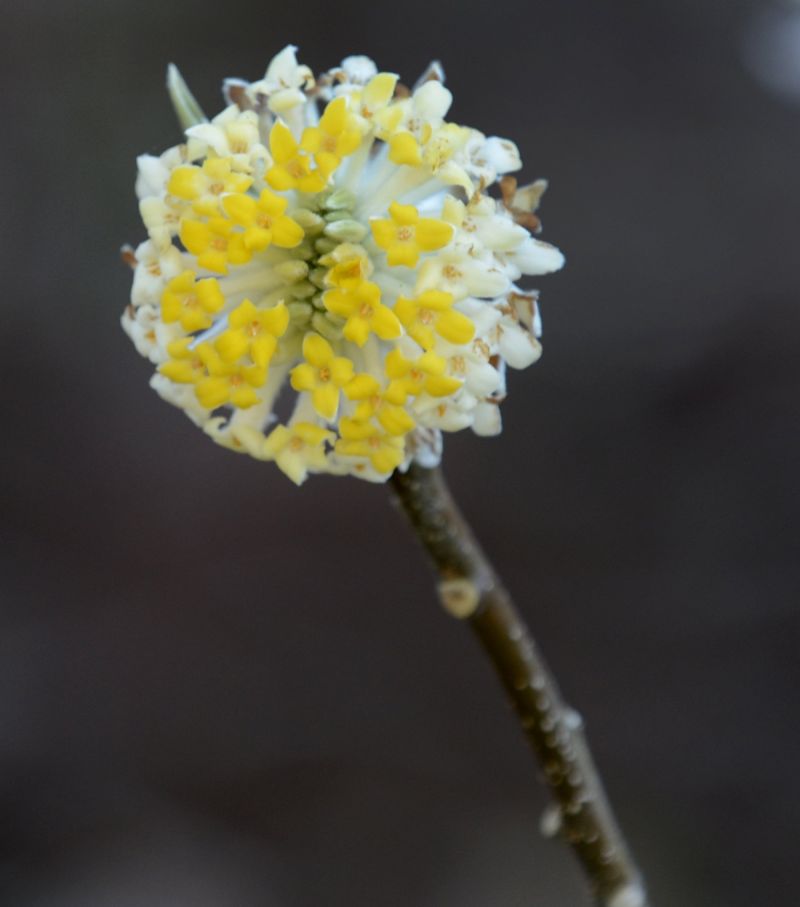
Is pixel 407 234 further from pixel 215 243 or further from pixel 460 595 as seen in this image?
pixel 460 595

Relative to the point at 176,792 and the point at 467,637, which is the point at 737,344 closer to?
the point at 467,637

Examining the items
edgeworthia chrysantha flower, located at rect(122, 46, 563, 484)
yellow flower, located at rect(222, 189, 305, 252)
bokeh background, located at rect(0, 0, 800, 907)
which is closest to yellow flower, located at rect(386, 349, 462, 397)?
edgeworthia chrysantha flower, located at rect(122, 46, 563, 484)

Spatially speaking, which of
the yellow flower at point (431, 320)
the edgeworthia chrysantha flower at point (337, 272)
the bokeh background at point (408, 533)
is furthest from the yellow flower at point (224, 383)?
the bokeh background at point (408, 533)

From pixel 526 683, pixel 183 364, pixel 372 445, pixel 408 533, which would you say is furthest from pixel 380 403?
pixel 408 533

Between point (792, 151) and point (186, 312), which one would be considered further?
point (792, 151)

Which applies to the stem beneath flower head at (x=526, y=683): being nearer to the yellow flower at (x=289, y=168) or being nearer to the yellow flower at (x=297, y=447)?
the yellow flower at (x=297, y=447)

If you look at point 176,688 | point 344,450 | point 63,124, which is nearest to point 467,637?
point 176,688

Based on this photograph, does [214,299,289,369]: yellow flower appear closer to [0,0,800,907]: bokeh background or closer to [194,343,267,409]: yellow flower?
[194,343,267,409]: yellow flower
